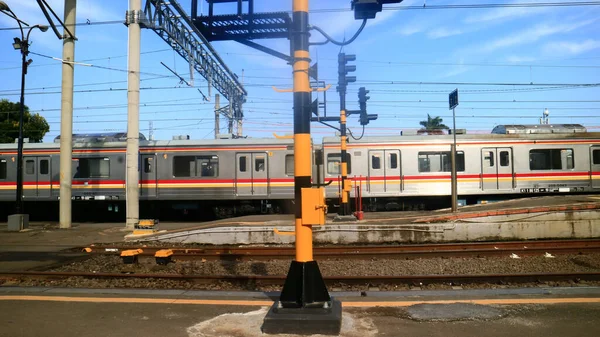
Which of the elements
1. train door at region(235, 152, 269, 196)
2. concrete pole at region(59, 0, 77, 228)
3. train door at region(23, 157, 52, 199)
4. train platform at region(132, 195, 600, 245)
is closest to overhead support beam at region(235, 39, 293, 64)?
train platform at region(132, 195, 600, 245)

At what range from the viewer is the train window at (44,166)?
2044 centimetres

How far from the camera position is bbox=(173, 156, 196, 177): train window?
771 inches

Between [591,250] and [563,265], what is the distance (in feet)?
5.19

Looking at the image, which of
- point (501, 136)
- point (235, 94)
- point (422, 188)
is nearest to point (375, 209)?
point (422, 188)

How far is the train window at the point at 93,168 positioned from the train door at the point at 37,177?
150 cm

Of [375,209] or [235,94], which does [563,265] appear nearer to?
[375,209]

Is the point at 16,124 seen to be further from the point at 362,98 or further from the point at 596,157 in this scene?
the point at 596,157

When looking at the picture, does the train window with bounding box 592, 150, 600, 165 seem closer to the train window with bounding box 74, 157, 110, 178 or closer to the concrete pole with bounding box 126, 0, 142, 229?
the concrete pole with bounding box 126, 0, 142, 229

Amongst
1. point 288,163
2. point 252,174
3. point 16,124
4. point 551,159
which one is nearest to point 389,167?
point 288,163

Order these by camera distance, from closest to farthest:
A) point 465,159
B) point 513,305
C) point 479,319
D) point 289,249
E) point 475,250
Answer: point 479,319
point 513,305
point 475,250
point 289,249
point 465,159

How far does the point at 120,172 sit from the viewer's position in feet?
65.4

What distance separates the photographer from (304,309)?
16.5 feet

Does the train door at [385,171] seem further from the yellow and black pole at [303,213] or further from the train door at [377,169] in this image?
the yellow and black pole at [303,213]

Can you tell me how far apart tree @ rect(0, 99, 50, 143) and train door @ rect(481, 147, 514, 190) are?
127ft
